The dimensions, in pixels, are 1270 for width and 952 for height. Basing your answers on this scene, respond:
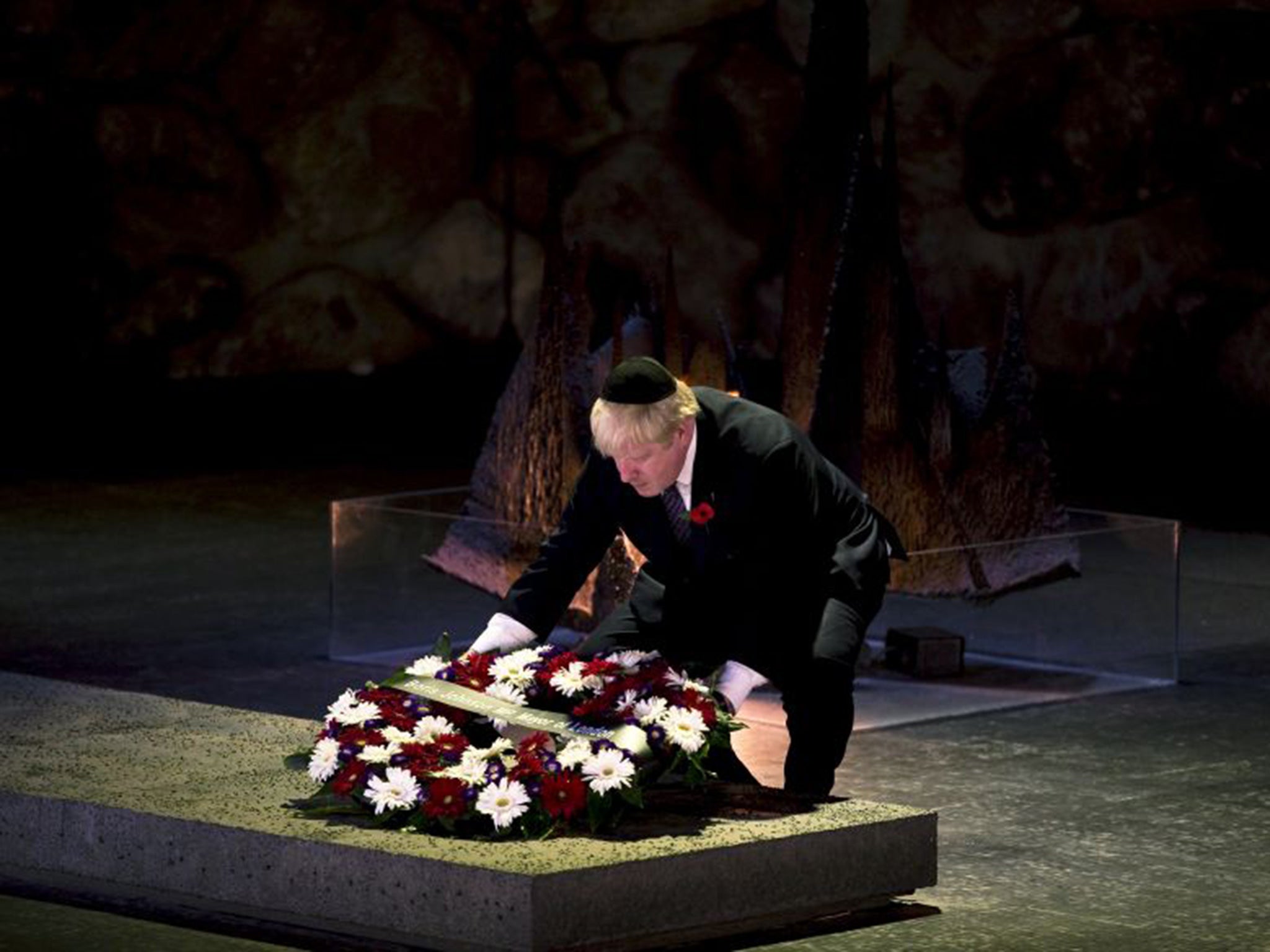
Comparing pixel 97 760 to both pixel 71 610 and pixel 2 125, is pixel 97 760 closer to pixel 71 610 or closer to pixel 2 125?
pixel 71 610

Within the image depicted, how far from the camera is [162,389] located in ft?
49.1

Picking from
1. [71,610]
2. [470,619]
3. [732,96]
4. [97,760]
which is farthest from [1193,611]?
[732,96]

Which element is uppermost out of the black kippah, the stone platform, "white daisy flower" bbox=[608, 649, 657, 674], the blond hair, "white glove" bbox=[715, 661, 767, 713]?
the black kippah

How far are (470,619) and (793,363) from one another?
4.42 feet

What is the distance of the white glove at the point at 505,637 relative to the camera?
5.99 metres

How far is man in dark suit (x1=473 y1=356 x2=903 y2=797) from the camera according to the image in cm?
591

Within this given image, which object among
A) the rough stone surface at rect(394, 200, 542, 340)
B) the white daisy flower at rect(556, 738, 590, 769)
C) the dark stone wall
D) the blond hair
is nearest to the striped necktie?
the blond hair

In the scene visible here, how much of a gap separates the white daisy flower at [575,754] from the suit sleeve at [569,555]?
1.57 feet

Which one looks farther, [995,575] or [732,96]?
[732,96]

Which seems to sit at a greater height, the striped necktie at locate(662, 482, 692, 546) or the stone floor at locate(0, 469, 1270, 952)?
the striped necktie at locate(662, 482, 692, 546)

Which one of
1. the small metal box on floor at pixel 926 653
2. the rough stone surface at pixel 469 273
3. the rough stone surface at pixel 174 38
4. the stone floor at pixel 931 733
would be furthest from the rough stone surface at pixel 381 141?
the small metal box on floor at pixel 926 653

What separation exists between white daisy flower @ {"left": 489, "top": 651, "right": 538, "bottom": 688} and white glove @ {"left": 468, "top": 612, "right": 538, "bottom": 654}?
12cm

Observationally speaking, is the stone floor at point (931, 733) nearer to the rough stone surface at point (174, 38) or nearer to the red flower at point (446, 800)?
the red flower at point (446, 800)

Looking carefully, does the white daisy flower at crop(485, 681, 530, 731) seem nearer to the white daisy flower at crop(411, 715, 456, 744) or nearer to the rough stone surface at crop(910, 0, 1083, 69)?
the white daisy flower at crop(411, 715, 456, 744)
